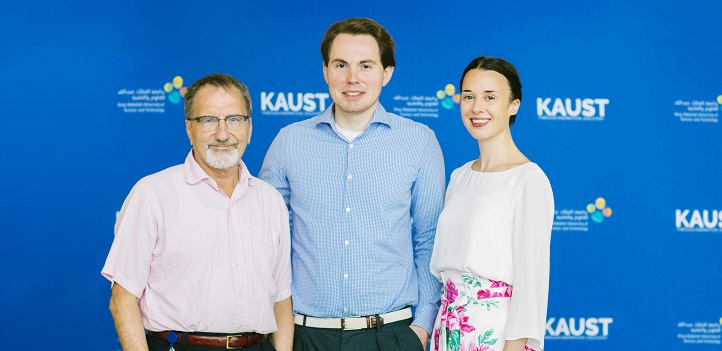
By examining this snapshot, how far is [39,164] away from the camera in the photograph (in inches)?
163

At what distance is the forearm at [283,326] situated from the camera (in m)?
2.49

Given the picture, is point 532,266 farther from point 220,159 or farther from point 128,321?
point 128,321

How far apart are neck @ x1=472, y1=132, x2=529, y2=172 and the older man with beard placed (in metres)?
0.67

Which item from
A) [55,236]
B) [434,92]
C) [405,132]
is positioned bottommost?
[55,236]

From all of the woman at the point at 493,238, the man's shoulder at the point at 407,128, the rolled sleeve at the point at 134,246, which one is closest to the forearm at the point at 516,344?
the woman at the point at 493,238

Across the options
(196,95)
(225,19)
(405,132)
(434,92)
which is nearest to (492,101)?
(405,132)

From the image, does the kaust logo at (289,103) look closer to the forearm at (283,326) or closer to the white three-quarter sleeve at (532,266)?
the forearm at (283,326)

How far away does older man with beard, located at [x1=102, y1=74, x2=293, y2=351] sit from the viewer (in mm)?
2213

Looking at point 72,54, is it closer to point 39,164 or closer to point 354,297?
point 39,164

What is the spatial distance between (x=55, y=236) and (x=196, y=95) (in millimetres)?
2124

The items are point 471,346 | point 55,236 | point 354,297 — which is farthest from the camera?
point 55,236

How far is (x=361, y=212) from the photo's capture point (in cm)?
257

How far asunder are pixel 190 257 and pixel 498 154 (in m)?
0.95

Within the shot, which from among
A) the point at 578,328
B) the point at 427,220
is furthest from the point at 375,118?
the point at 578,328
